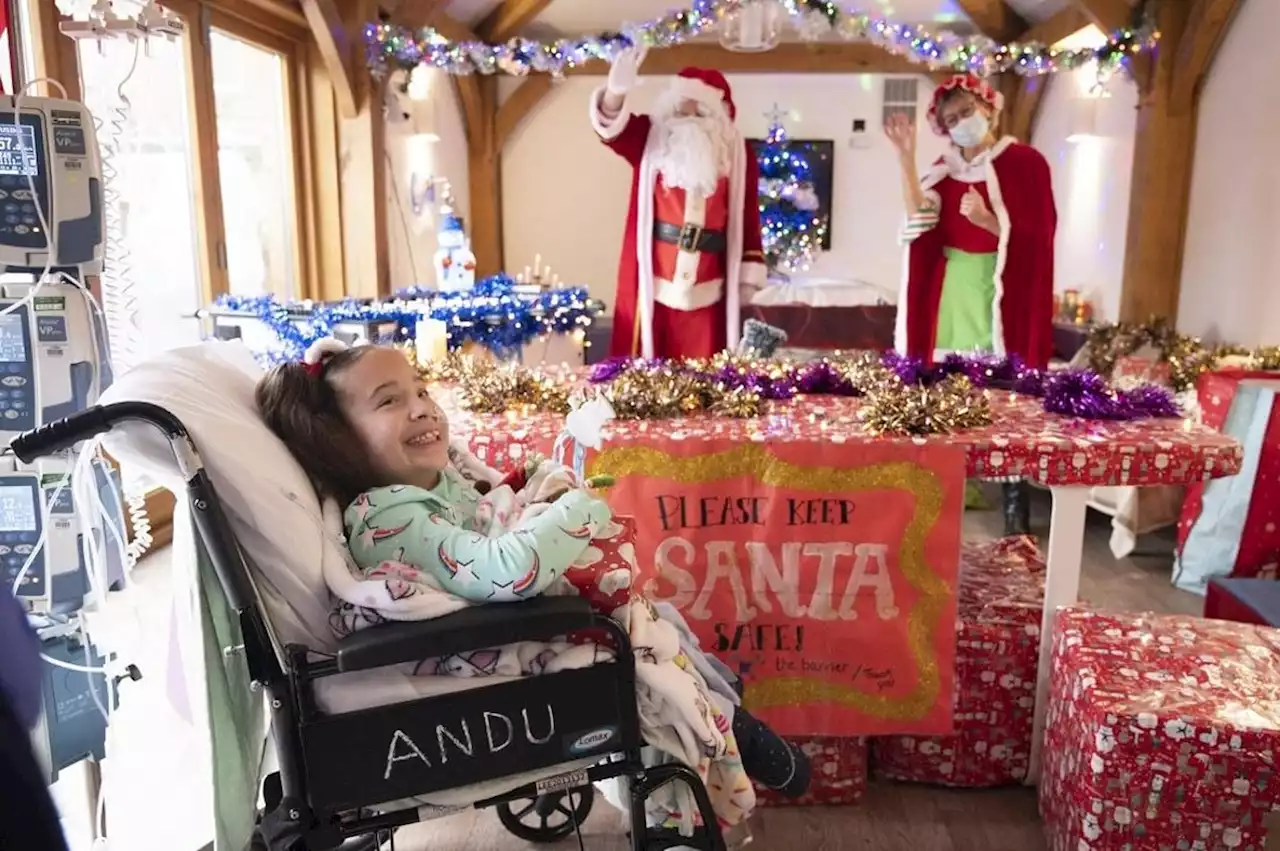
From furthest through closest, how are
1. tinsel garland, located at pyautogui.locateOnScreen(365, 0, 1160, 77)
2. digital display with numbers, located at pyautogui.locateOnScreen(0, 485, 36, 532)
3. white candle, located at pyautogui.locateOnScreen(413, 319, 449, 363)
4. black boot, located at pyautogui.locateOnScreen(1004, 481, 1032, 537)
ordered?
tinsel garland, located at pyautogui.locateOnScreen(365, 0, 1160, 77)
black boot, located at pyautogui.locateOnScreen(1004, 481, 1032, 537)
white candle, located at pyautogui.locateOnScreen(413, 319, 449, 363)
digital display with numbers, located at pyautogui.locateOnScreen(0, 485, 36, 532)

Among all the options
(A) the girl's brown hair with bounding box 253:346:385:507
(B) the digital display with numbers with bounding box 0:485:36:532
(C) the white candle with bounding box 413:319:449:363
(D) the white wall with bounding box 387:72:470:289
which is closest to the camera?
(A) the girl's brown hair with bounding box 253:346:385:507

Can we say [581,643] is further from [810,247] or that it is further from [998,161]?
[810,247]

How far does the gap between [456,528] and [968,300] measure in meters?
2.34

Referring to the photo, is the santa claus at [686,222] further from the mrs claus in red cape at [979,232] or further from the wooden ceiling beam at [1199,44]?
the wooden ceiling beam at [1199,44]

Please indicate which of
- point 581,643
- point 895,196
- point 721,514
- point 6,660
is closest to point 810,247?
point 895,196

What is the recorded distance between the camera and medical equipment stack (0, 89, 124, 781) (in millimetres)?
1510

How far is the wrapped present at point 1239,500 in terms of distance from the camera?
2.98 m

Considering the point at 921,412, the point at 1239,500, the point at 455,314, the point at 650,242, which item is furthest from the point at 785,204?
the point at 921,412

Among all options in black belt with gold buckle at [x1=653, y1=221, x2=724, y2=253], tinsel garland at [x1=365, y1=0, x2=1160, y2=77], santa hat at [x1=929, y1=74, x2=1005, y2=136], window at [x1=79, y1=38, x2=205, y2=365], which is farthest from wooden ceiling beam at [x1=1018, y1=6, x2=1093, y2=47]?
window at [x1=79, y1=38, x2=205, y2=365]

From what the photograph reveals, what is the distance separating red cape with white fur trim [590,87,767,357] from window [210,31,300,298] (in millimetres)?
2345

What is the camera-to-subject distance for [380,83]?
214 inches

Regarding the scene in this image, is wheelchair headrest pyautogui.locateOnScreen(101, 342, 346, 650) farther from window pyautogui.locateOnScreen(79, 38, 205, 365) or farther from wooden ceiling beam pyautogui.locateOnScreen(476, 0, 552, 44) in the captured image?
wooden ceiling beam pyautogui.locateOnScreen(476, 0, 552, 44)

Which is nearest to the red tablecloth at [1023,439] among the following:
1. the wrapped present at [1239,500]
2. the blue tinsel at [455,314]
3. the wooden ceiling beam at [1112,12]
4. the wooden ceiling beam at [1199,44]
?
the wrapped present at [1239,500]

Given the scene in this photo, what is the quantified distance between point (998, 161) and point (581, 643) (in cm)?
237
